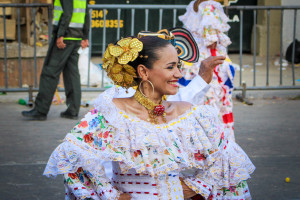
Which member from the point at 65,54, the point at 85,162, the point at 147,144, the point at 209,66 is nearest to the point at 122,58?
the point at 147,144

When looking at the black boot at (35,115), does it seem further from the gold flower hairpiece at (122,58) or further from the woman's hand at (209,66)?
the gold flower hairpiece at (122,58)

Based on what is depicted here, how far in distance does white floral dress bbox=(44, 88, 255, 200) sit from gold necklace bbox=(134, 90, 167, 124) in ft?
0.15

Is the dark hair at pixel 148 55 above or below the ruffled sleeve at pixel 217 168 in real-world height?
above

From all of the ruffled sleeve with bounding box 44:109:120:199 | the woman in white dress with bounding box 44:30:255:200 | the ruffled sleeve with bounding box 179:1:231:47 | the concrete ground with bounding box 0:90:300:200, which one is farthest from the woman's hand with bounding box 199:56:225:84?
the ruffled sleeve with bounding box 179:1:231:47

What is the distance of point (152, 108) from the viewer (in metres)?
2.98

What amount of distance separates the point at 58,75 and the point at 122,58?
4828mm

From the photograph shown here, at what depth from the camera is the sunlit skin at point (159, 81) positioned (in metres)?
2.96

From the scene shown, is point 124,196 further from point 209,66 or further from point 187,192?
point 209,66

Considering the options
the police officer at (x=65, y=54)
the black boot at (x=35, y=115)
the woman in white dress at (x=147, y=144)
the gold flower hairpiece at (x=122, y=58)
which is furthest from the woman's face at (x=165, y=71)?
the black boot at (x=35, y=115)

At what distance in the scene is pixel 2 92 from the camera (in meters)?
9.43

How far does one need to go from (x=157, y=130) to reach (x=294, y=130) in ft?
15.3

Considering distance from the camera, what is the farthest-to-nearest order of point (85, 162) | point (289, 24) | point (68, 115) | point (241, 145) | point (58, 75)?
point (289, 24)
point (68, 115)
point (58, 75)
point (241, 145)
point (85, 162)

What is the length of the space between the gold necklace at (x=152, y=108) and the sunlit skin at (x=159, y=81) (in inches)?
0.7

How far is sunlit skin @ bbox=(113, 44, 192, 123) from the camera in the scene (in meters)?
2.96
